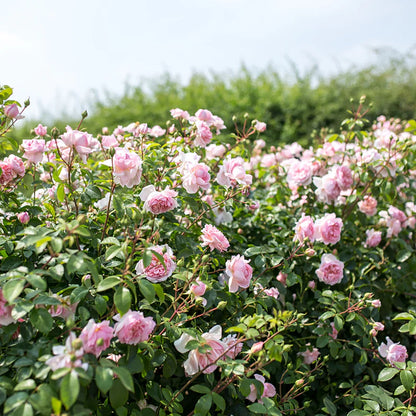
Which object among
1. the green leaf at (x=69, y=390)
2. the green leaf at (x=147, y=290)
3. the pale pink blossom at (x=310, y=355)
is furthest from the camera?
the pale pink blossom at (x=310, y=355)

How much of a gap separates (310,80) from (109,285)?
8470 millimetres

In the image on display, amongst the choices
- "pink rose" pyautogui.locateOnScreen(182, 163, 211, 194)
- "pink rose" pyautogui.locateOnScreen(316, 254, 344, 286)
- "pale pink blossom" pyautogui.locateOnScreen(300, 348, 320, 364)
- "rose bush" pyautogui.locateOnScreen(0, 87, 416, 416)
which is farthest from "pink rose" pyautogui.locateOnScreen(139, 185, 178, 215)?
"pale pink blossom" pyautogui.locateOnScreen(300, 348, 320, 364)

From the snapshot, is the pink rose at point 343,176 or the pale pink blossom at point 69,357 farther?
the pink rose at point 343,176

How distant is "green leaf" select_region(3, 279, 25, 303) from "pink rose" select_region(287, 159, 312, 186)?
156 cm

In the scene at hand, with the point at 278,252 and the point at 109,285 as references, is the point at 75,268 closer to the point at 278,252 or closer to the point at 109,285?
the point at 109,285

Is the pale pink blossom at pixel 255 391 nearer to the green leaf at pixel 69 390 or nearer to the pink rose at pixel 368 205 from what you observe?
the green leaf at pixel 69 390

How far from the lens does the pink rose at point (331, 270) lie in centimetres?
210

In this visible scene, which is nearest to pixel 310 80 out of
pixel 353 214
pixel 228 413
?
pixel 353 214

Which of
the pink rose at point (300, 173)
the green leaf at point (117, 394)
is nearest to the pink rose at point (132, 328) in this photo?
the green leaf at point (117, 394)

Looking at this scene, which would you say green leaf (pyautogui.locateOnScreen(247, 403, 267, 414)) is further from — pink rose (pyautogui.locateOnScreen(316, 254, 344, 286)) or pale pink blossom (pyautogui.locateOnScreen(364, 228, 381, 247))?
pale pink blossom (pyautogui.locateOnScreen(364, 228, 381, 247))

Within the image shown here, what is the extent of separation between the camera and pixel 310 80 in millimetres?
8984

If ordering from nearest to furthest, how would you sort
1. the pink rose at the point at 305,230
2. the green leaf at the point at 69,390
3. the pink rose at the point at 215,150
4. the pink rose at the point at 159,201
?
the green leaf at the point at 69,390
the pink rose at the point at 159,201
the pink rose at the point at 305,230
the pink rose at the point at 215,150

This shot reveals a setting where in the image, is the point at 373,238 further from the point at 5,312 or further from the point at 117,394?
the point at 5,312

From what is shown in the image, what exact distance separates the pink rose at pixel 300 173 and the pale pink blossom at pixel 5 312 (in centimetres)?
156
